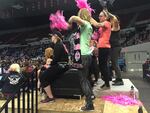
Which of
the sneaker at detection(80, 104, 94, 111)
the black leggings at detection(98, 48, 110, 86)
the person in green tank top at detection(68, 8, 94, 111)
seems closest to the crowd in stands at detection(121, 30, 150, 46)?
the black leggings at detection(98, 48, 110, 86)

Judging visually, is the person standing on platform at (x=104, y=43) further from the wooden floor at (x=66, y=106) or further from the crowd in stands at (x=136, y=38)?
the crowd in stands at (x=136, y=38)

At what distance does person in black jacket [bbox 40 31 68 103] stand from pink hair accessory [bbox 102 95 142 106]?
1040mm

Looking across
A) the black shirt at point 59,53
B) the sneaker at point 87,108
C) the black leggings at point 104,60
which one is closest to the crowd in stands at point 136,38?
the black leggings at point 104,60

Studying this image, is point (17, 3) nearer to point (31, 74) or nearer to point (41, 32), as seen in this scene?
point (41, 32)

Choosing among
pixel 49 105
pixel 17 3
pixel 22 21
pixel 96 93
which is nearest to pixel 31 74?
pixel 49 105

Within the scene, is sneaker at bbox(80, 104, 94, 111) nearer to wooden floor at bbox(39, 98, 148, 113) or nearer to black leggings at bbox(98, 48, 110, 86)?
wooden floor at bbox(39, 98, 148, 113)

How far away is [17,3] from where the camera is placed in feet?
126

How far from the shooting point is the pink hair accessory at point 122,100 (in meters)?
7.26

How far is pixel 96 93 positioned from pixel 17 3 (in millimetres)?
31598

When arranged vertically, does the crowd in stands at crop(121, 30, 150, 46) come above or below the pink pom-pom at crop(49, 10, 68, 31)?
above

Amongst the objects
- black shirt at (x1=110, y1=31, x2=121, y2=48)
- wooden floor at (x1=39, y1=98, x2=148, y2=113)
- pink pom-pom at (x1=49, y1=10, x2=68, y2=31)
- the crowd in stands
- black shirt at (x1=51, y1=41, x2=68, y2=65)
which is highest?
the crowd in stands

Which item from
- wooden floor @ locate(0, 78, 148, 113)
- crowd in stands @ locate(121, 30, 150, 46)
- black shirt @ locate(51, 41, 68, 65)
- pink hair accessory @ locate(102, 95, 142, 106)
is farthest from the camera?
crowd in stands @ locate(121, 30, 150, 46)

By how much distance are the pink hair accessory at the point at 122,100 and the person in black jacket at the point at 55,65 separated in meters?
1.04

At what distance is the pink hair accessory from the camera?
7258 mm
